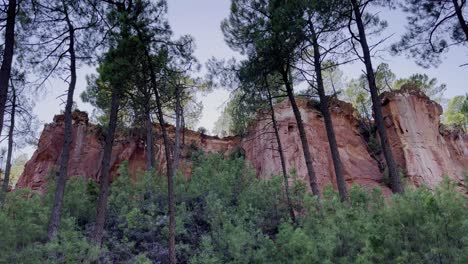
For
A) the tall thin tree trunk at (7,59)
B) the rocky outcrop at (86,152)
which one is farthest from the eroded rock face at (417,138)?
the tall thin tree trunk at (7,59)

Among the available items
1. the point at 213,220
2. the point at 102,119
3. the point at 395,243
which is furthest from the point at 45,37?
the point at 395,243

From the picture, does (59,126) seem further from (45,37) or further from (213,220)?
(213,220)

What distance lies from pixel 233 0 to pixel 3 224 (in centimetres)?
981

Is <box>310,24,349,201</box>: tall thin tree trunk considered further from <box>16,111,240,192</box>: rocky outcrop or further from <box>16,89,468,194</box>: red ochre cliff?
<box>16,111,240,192</box>: rocky outcrop

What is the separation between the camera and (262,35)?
12047 mm

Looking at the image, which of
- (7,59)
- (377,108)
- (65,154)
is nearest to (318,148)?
(377,108)

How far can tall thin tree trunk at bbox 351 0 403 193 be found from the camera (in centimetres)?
927

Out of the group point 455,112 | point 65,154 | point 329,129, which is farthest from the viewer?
point 455,112

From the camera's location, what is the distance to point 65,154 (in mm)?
10594

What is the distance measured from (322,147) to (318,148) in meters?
0.45

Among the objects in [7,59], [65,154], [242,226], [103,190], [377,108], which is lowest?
[242,226]

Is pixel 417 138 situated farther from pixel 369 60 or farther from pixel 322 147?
pixel 369 60

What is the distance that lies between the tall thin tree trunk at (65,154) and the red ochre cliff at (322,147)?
26.1ft

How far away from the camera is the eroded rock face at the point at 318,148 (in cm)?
1856
